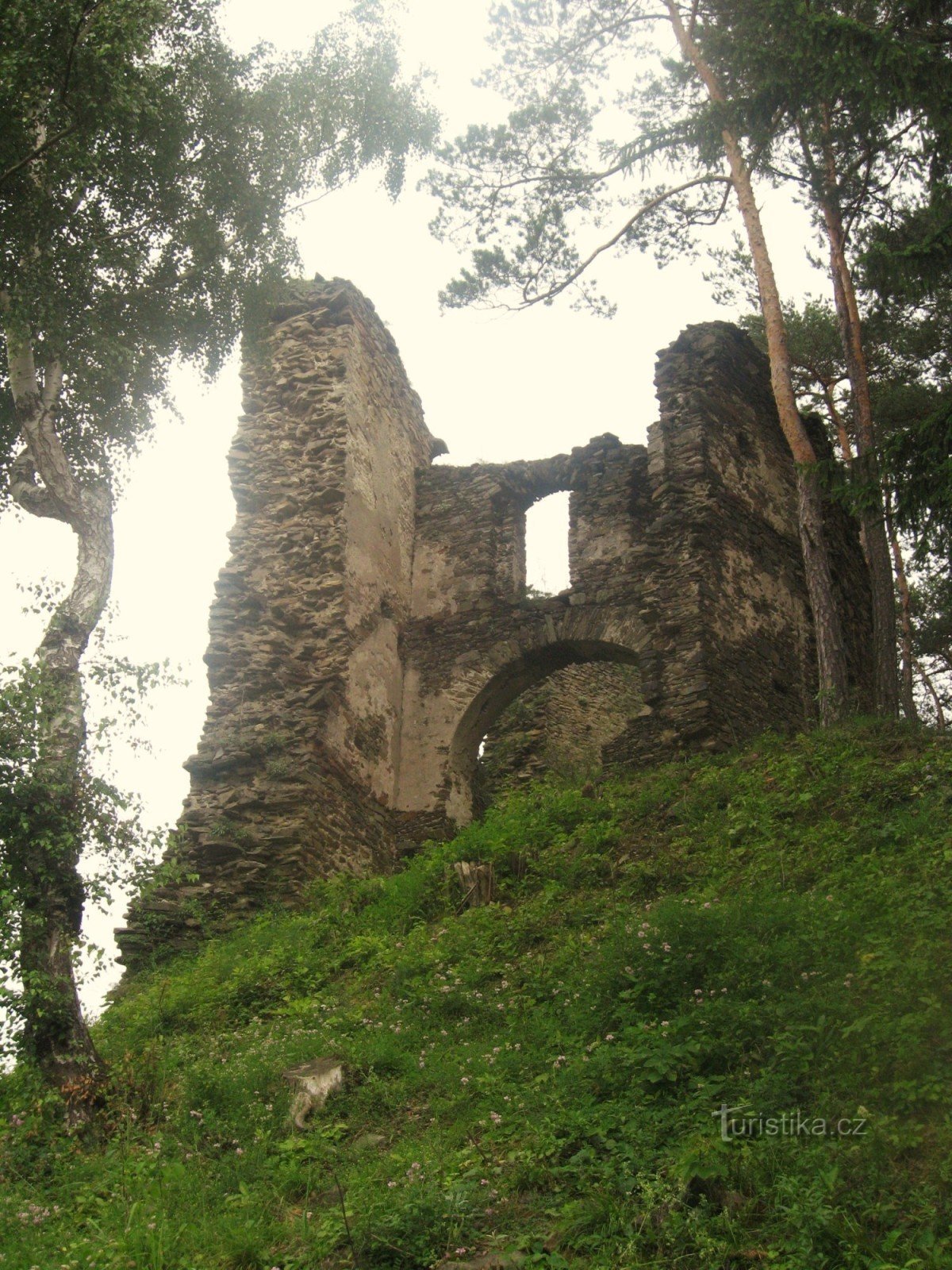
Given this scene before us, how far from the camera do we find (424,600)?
15188mm

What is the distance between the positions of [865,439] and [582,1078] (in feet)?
33.2

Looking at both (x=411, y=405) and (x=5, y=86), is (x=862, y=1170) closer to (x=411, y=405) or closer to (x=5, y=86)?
(x=5, y=86)

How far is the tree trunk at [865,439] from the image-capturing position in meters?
12.7

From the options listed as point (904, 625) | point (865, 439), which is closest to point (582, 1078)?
point (865, 439)

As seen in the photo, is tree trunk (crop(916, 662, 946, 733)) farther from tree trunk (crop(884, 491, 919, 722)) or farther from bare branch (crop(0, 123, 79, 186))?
bare branch (crop(0, 123, 79, 186))

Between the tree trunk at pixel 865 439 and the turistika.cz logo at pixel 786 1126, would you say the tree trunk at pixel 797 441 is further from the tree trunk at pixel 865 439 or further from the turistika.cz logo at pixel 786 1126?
the turistika.cz logo at pixel 786 1126

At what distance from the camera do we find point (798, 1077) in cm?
536

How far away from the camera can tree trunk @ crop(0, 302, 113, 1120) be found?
7012 mm

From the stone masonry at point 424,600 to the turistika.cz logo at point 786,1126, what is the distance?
22.4 feet

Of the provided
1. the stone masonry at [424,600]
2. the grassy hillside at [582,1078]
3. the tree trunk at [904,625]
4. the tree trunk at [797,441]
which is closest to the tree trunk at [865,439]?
the tree trunk at [797,441]

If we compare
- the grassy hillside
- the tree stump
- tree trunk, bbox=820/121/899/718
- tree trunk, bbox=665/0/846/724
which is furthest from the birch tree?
tree trunk, bbox=820/121/899/718

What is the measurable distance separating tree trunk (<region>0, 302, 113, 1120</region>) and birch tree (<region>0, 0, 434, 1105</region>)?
0.5 inches

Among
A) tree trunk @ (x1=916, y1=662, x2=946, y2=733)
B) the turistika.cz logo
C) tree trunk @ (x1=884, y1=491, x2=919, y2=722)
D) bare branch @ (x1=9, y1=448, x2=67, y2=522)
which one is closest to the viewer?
the turistika.cz logo

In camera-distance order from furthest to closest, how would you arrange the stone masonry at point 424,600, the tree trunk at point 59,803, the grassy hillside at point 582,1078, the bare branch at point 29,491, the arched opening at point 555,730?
the arched opening at point 555,730 → the stone masonry at point 424,600 → the bare branch at point 29,491 → the tree trunk at point 59,803 → the grassy hillside at point 582,1078
